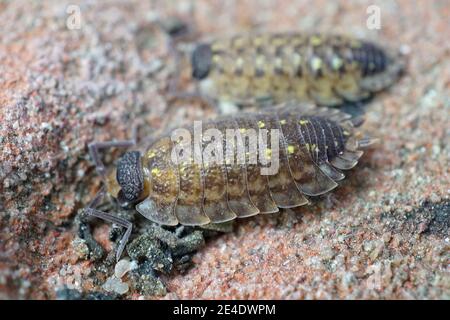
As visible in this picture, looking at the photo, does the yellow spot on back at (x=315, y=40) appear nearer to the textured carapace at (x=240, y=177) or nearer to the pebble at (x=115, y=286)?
the textured carapace at (x=240, y=177)

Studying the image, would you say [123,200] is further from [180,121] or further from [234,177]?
[180,121]

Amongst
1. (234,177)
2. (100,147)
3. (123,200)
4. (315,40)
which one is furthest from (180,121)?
(315,40)

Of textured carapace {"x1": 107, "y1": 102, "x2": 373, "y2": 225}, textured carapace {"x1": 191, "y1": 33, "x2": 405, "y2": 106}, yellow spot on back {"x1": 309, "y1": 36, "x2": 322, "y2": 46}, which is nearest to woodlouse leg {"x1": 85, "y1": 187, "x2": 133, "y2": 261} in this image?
textured carapace {"x1": 107, "y1": 102, "x2": 373, "y2": 225}

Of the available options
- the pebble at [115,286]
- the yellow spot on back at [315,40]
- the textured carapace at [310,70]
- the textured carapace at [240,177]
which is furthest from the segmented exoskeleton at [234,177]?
the yellow spot on back at [315,40]

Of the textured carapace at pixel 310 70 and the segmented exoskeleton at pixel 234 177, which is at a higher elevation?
the textured carapace at pixel 310 70

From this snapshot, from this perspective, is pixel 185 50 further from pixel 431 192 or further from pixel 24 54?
pixel 431 192
